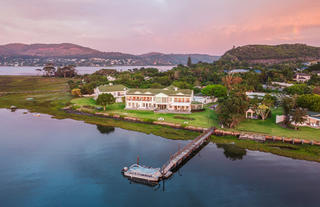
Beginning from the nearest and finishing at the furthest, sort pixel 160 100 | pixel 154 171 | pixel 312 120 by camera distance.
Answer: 1. pixel 154 171
2. pixel 312 120
3. pixel 160 100

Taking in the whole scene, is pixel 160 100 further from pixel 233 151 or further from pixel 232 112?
pixel 233 151

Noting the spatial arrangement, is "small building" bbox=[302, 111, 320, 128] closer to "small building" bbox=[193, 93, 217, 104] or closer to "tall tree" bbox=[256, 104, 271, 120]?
"tall tree" bbox=[256, 104, 271, 120]

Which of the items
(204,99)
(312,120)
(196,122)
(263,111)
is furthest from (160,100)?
(312,120)

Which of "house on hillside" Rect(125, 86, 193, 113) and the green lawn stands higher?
"house on hillside" Rect(125, 86, 193, 113)

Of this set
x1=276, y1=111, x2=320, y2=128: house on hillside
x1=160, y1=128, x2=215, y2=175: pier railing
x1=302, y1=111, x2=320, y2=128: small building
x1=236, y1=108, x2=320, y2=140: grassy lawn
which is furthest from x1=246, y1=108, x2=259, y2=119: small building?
x1=160, y1=128, x2=215, y2=175: pier railing

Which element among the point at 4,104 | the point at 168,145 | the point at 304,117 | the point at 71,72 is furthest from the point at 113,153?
the point at 71,72
